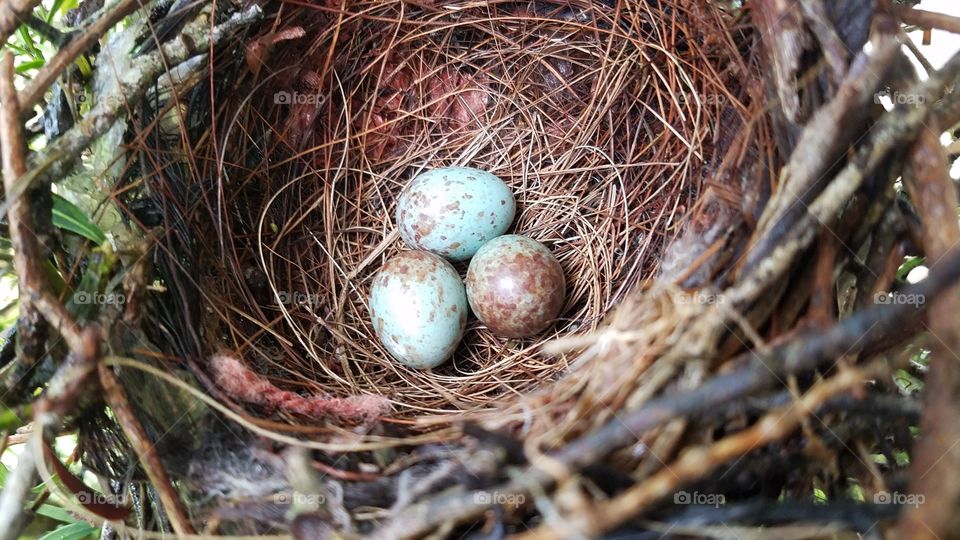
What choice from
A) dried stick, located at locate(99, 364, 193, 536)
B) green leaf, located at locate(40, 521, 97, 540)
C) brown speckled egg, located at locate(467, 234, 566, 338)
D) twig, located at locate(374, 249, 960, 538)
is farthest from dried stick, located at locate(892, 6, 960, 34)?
green leaf, located at locate(40, 521, 97, 540)

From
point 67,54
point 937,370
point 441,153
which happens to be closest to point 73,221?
point 67,54

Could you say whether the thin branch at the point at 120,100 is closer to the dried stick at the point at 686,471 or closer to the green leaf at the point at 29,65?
the green leaf at the point at 29,65

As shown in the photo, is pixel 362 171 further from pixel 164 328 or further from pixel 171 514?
pixel 171 514

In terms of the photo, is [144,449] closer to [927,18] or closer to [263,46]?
[263,46]

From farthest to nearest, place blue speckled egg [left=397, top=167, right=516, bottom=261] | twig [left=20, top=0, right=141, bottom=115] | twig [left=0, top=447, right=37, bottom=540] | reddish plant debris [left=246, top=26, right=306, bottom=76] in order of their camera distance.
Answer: blue speckled egg [left=397, top=167, right=516, bottom=261]
reddish plant debris [left=246, top=26, right=306, bottom=76]
twig [left=20, top=0, right=141, bottom=115]
twig [left=0, top=447, right=37, bottom=540]

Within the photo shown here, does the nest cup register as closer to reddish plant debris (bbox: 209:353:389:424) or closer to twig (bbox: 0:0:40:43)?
reddish plant debris (bbox: 209:353:389:424)
